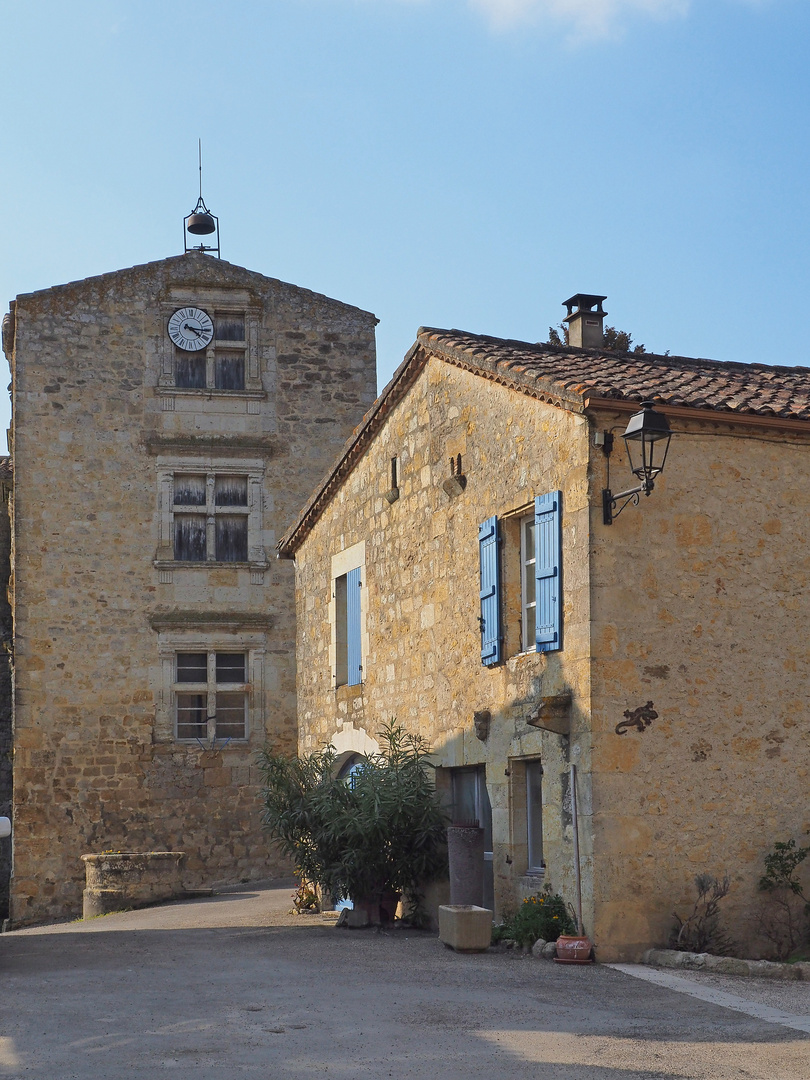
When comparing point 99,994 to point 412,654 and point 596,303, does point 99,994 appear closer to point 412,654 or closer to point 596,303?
point 412,654

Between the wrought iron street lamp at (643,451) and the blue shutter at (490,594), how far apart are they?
1.53 m

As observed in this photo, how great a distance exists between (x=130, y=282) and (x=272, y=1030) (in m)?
14.9

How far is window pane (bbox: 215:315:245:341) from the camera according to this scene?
2009 cm

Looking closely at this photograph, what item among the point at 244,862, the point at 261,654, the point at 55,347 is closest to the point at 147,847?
the point at 244,862

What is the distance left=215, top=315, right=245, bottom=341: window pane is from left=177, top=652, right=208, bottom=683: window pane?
15.8 feet

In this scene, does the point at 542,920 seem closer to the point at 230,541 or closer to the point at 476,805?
the point at 476,805

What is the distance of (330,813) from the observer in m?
11.7

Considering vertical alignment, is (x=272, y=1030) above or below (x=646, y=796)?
below

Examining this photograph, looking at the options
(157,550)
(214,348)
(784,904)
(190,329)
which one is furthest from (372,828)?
(190,329)

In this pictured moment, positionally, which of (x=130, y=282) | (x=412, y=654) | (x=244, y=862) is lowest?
(x=244, y=862)

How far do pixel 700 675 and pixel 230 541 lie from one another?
11075 mm

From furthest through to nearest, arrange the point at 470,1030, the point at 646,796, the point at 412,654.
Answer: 1. the point at 412,654
2. the point at 646,796
3. the point at 470,1030

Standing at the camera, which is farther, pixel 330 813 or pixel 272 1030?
pixel 330 813

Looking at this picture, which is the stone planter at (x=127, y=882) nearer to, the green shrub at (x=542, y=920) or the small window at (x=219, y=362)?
the small window at (x=219, y=362)
